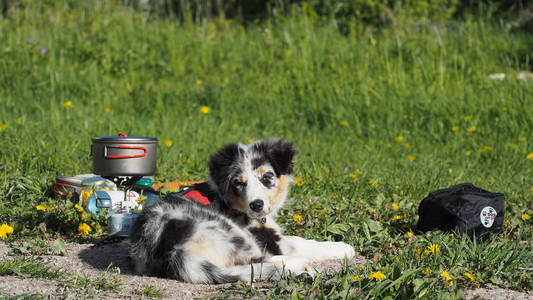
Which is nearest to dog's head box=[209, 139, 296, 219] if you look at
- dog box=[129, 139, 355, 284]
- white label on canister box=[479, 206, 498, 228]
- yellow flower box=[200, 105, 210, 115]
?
dog box=[129, 139, 355, 284]

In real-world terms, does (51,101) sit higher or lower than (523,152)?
higher

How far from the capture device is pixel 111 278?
3.43m

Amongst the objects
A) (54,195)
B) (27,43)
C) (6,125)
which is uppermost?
(27,43)

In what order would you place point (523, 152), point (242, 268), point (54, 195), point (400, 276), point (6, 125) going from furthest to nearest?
point (523, 152), point (6, 125), point (54, 195), point (242, 268), point (400, 276)

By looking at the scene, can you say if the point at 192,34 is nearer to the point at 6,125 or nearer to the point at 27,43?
the point at 27,43

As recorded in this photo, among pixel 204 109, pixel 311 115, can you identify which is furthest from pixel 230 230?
pixel 311 115

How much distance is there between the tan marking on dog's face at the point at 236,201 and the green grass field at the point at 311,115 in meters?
0.77

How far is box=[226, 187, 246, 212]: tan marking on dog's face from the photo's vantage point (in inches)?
157

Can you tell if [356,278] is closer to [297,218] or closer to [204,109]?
[297,218]

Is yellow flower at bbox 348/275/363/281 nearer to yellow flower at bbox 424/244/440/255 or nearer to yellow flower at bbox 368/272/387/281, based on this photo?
yellow flower at bbox 368/272/387/281

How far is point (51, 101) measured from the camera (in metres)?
7.96

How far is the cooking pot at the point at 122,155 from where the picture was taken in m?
4.34

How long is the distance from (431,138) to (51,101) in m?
5.39

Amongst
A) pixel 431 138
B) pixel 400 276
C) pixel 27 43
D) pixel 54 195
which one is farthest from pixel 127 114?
pixel 400 276
